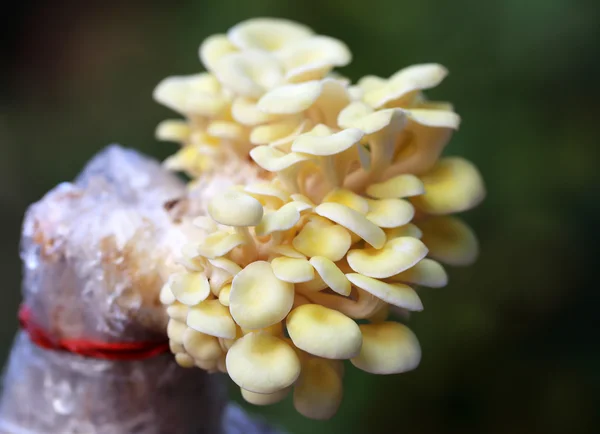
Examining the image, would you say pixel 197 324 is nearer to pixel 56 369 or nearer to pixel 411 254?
pixel 411 254

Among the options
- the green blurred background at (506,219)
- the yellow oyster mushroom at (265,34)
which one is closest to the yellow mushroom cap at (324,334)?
the yellow oyster mushroom at (265,34)

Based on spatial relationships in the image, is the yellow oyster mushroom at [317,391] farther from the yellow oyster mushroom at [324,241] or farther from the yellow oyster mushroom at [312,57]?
the yellow oyster mushroom at [312,57]

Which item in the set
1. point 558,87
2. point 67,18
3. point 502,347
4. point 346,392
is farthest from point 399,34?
point 67,18

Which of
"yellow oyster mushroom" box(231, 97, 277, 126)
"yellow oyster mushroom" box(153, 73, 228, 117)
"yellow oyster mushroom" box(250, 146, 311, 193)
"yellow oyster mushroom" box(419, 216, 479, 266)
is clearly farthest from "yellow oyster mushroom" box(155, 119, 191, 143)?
"yellow oyster mushroom" box(419, 216, 479, 266)

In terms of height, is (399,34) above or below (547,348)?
above

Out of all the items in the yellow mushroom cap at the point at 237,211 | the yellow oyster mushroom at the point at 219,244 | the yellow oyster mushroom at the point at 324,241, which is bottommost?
the yellow oyster mushroom at the point at 324,241

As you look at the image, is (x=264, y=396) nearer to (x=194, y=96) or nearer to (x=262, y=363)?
(x=262, y=363)
